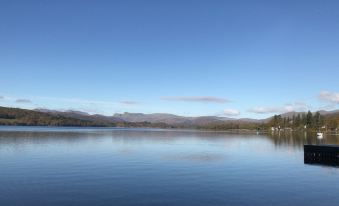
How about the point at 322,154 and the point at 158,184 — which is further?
the point at 322,154

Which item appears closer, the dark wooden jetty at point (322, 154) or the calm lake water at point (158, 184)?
the calm lake water at point (158, 184)

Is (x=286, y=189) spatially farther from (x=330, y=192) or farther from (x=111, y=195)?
(x=111, y=195)

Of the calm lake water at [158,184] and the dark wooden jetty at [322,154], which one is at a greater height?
the dark wooden jetty at [322,154]

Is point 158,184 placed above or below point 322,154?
below

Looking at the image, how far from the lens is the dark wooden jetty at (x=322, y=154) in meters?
60.3

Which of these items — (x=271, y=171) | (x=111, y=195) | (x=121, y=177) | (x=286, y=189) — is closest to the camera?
(x=111, y=195)

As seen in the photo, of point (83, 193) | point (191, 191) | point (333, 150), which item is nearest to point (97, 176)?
point (83, 193)

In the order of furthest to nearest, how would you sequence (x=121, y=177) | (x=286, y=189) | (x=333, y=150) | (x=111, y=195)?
(x=333, y=150) < (x=121, y=177) < (x=286, y=189) < (x=111, y=195)

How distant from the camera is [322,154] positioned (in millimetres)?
61875

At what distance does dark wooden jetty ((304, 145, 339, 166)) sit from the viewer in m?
60.3

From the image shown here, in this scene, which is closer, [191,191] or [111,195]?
[111,195]

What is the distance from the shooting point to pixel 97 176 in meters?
37.2

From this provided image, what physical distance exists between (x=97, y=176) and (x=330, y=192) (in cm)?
2418

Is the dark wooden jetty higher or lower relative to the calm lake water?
higher
